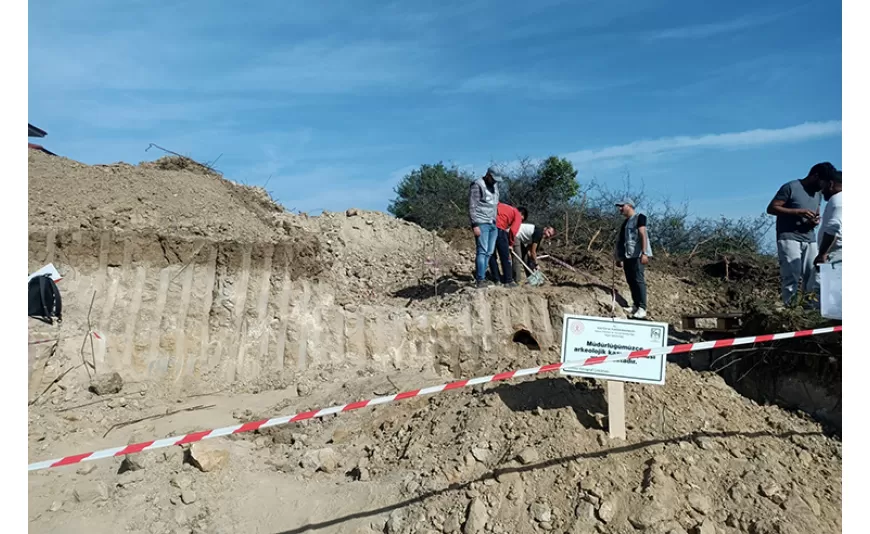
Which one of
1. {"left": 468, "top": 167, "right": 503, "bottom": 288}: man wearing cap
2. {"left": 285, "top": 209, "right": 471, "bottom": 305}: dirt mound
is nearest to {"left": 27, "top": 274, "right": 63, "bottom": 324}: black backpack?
{"left": 285, "top": 209, "right": 471, "bottom": 305}: dirt mound

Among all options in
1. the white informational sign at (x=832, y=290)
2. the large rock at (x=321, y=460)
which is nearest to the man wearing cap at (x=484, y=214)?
the large rock at (x=321, y=460)

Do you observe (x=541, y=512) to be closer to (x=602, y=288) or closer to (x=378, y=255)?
(x=602, y=288)

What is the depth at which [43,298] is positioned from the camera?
7.40m

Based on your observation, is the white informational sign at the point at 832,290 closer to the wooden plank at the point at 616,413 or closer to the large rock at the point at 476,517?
the wooden plank at the point at 616,413

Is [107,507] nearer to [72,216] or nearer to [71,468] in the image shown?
[71,468]

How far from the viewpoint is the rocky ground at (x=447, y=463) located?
14.6ft

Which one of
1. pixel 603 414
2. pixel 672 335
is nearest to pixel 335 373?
pixel 603 414

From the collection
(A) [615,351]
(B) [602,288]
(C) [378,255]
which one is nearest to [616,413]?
(A) [615,351]

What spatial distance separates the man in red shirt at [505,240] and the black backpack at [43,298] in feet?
18.9

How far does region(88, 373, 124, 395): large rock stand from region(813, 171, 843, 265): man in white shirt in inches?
315

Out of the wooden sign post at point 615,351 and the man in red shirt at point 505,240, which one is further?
the man in red shirt at point 505,240

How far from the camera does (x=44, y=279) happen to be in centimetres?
737

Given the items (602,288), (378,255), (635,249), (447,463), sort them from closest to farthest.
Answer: (447,463) → (635,249) → (602,288) → (378,255)

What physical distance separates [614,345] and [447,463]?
1643 mm
